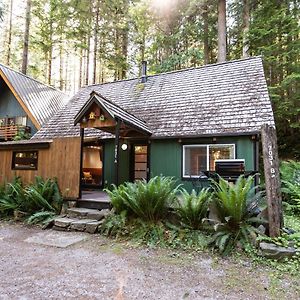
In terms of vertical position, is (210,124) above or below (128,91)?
below

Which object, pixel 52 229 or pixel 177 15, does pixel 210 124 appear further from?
pixel 177 15

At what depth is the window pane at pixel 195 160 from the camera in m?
8.03

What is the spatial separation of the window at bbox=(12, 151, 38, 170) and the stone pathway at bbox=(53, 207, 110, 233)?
249cm

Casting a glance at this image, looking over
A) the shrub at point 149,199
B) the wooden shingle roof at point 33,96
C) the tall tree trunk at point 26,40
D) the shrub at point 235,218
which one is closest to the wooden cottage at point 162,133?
the shrub at point 149,199

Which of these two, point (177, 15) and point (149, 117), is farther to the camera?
point (177, 15)

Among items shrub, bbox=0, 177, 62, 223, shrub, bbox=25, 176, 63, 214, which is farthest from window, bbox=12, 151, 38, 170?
shrub, bbox=25, 176, 63, 214

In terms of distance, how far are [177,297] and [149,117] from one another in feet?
22.7

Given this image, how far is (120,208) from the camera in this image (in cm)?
583

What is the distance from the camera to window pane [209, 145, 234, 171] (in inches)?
301

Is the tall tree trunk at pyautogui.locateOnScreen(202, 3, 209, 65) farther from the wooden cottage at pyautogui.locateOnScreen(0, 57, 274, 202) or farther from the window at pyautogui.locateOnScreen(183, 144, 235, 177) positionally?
the window at pyautogui.locateOnScreen(183, 144, 235, 177)

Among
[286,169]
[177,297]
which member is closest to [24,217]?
[177,297]

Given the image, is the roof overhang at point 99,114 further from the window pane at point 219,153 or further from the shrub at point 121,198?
the window pane at point 219,153

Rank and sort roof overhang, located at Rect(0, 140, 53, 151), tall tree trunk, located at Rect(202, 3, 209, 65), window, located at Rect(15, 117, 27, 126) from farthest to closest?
tall tree trunk, located at Rect(202, 3, 209, 65) → window, located at Rect(15, 117, 27, 126) → roof overhang, located at Rect(0, 140, 53, 151)

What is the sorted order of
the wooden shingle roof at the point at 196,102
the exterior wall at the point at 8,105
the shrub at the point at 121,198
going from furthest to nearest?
the exterior wall at the point at 8,105, the wooden shingle roof at the point at 196,102, the shrub at the point at 121,198
